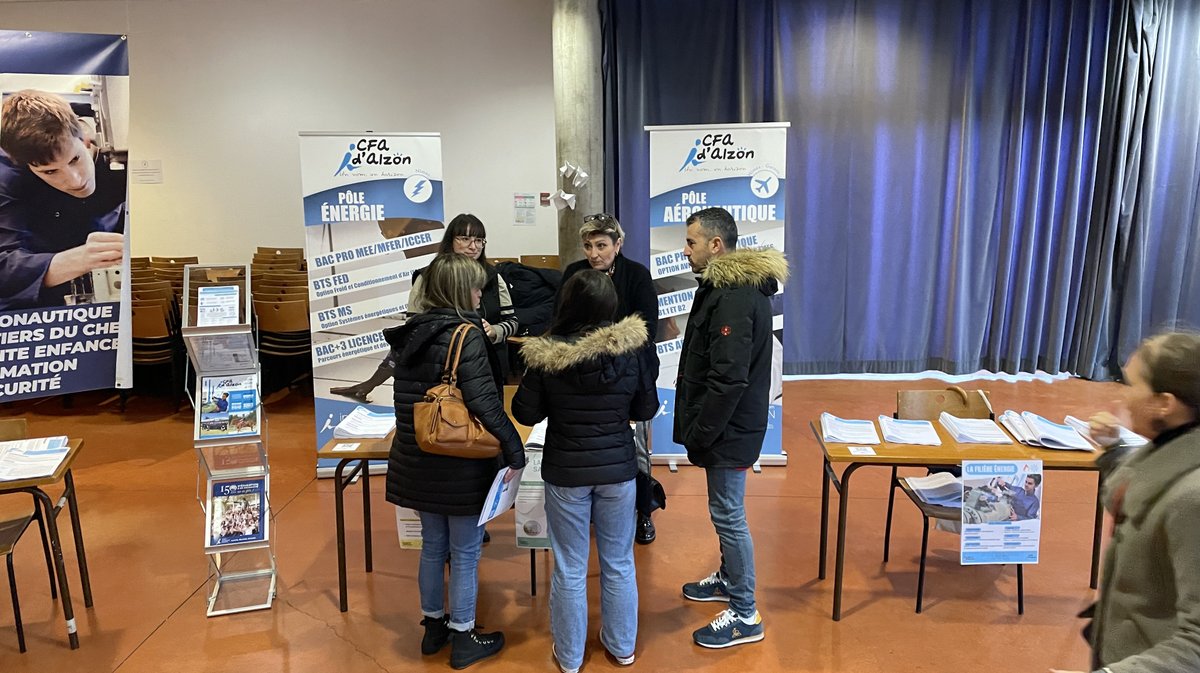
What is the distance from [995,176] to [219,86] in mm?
7811

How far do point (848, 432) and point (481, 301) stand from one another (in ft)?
5.93

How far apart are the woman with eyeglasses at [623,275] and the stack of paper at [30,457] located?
1.97m

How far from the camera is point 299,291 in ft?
19.6

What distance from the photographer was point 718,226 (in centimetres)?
263

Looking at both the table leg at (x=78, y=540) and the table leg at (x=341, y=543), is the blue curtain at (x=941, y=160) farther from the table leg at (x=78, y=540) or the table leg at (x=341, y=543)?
the table leg at (x=78, y=540)

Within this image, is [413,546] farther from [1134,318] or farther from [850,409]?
[1134,318]

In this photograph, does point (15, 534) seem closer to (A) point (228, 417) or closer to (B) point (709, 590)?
(A) point (228, 417)

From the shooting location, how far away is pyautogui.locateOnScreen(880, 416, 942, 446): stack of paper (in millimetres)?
2781

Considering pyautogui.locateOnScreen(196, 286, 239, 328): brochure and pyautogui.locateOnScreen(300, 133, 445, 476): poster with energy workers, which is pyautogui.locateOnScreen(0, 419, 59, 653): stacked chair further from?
pyautogui.locateOnScreen(300, 133, 445, 476): poster with energy workers

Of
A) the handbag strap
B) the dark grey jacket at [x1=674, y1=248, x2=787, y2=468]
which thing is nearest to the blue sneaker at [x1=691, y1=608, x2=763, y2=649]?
the dark grey jacket at [x1=674, y1=248, x2=787, y2=468]

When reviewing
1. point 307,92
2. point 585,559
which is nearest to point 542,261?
point 307,92

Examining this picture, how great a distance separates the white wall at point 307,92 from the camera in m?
7.81

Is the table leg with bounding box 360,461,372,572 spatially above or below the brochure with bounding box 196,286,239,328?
below

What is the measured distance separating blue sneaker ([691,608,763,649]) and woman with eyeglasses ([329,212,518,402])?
4.27 ft
